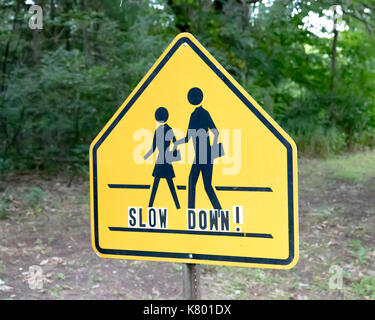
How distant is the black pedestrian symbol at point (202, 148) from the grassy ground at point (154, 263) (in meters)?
3.44

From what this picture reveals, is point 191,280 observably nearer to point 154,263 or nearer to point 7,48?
point 154,263

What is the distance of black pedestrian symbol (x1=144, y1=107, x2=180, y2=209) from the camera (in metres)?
1.89

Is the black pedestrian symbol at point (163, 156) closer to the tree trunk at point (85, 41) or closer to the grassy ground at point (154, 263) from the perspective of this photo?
the grassy ground at point (154, 263)

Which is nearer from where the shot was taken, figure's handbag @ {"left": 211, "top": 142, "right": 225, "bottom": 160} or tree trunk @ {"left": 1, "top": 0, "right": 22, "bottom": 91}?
figure's handbag @ {"left": 211, "top": 142, "right": 225, "bottom": 160}

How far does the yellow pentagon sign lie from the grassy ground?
3.23 meters

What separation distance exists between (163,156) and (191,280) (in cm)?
51

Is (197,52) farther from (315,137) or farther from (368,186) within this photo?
(315,137)

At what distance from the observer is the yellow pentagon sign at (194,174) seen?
70.1 inches

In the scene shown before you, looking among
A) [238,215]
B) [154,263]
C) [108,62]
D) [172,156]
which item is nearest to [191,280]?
[238,215]

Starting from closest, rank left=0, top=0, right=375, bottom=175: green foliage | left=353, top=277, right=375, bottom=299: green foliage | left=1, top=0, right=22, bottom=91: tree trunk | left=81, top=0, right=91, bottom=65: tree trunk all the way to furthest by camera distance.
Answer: left=353, top=277, right=375, bottom=299: green foliage → left=0, top=0, right=375, bottom=175: green foliage → left=1, top=0, right=22, bottom=91: tree trunk → left=81, top=0, right=91, bottom=65: tree trunk

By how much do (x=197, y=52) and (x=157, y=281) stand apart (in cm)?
393

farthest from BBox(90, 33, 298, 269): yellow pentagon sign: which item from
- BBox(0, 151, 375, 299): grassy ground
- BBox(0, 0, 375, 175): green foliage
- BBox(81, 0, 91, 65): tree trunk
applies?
BBox(81, 0, 91, 65): tree trunk

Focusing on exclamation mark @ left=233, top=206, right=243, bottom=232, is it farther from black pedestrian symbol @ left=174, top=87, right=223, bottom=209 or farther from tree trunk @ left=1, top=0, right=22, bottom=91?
tree trunk @ left=1, top=0, right=22, bottom=91

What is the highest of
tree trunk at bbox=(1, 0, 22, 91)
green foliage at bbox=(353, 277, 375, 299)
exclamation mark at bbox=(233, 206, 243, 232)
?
tree trunk at bbox=(1, 0, 22, 91)
